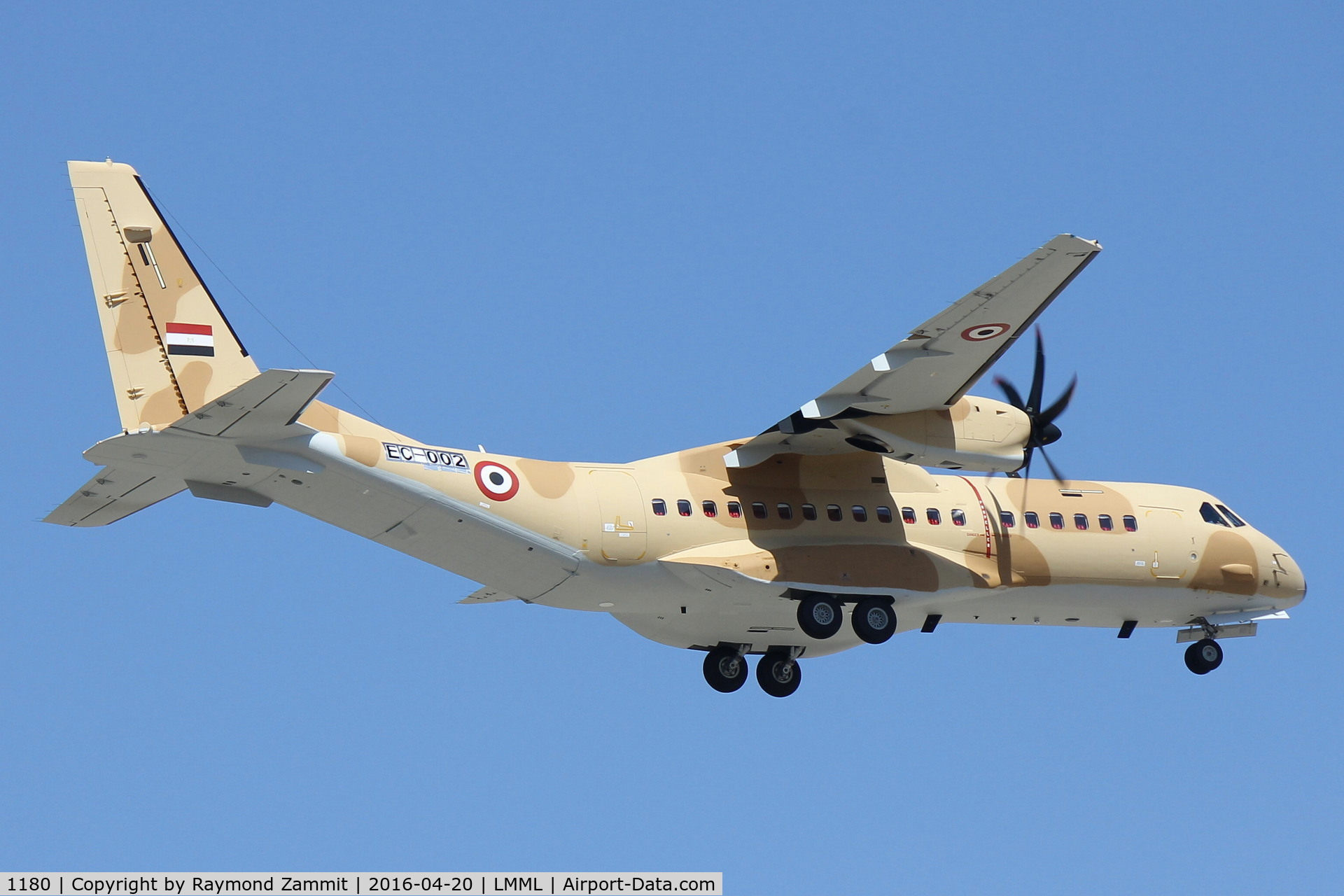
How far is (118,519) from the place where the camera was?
2294cm

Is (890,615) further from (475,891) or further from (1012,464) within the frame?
(475,891)

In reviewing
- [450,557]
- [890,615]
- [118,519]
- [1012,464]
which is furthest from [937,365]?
[118,519]

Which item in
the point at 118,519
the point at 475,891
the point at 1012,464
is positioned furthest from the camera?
the point at 1012,464

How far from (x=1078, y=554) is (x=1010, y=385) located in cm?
335

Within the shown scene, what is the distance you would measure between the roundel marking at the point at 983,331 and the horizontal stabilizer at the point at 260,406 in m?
8.75

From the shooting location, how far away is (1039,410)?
83.9 ft

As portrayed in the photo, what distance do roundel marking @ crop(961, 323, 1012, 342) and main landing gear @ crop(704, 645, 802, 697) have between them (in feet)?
25.5

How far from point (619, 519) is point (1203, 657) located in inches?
446

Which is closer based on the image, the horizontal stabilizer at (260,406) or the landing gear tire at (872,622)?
the horizontal stabilizer at (260,406)

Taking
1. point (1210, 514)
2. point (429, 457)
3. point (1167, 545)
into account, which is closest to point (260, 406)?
point (429, 457)

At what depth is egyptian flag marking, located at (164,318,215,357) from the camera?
21969 millimetres

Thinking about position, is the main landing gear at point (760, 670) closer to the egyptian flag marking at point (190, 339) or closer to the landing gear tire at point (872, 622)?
the landing gear tire at point (872, 622)

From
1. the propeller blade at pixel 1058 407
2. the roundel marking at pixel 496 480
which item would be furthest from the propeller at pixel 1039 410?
the roundel marking at pixel 496 480

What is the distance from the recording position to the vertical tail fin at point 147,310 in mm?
21578
